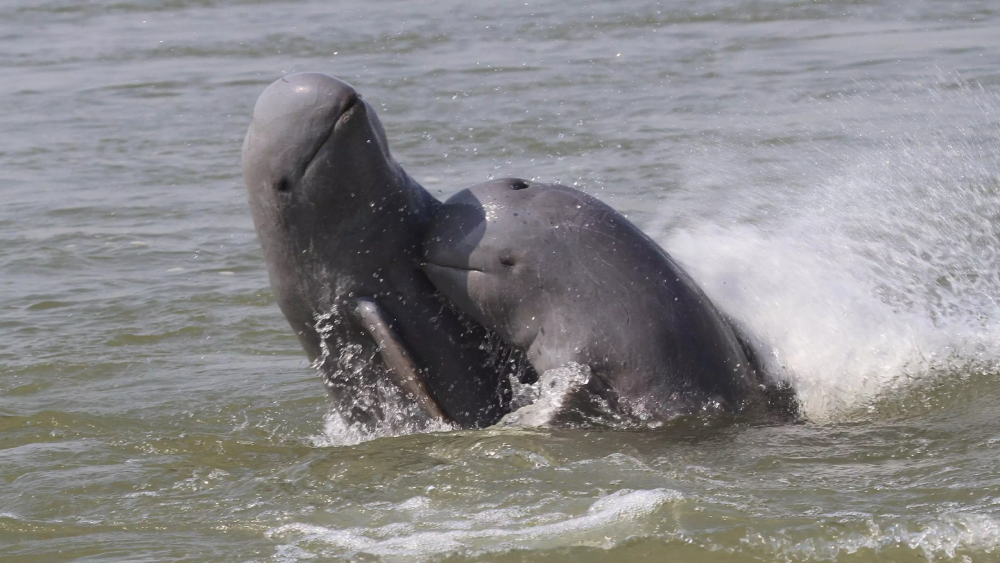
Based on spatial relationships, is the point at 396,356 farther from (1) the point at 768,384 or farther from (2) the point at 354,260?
(1) the point at 768,384

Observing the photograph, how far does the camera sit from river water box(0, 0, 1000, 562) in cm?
593

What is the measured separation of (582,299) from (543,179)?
6.32 meters

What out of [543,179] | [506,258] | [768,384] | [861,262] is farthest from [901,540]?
[543,179]

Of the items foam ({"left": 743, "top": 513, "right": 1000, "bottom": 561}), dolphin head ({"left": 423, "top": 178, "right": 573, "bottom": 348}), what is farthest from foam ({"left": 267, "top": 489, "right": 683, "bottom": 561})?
dolphin head ({"left": 423, "top": 178, "right": 573, "bottom": 348})

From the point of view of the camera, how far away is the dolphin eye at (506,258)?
678cm

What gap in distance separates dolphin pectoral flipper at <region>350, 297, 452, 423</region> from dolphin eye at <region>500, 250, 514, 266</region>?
2.00 feet

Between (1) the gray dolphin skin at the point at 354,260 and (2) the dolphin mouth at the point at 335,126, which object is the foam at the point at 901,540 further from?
(2) the dolphin mouth at the point at 335,126

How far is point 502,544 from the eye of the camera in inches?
222

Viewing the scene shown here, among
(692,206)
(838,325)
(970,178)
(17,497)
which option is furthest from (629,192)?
(17,497)

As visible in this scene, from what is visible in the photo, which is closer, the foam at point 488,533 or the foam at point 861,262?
the foam at point 488,533

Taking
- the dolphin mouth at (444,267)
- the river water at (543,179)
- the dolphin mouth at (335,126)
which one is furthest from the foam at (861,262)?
the dolphin mouth at (335,126)

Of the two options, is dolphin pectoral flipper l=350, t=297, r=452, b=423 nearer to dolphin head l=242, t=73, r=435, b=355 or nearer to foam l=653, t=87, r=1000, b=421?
dolphin head l=242, t=73, r=435, b=355

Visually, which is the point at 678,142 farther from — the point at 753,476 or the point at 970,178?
the point at 753,476

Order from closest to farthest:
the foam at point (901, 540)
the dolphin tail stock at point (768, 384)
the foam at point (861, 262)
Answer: the foam at point (901, 540) < the dolphin tail stock at point (768, 384) < the foam at point (861, 262)
